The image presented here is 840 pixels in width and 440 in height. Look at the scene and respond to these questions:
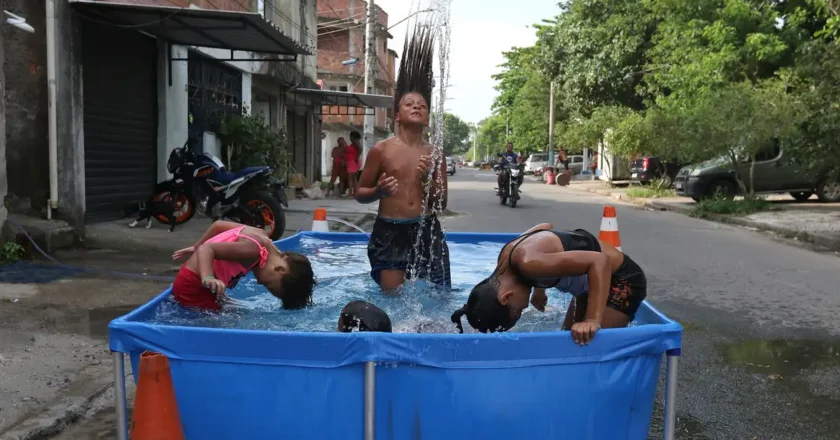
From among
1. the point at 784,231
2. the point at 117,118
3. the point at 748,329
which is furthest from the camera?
the point at 784,231

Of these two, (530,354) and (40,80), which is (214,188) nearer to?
(40,80)

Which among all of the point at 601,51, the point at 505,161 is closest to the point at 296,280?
the point at 505,161

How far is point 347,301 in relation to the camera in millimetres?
4359

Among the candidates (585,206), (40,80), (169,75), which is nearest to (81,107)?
(40,80)

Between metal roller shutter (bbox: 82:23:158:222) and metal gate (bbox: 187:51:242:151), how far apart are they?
108cm

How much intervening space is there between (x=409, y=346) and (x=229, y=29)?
7.52 m

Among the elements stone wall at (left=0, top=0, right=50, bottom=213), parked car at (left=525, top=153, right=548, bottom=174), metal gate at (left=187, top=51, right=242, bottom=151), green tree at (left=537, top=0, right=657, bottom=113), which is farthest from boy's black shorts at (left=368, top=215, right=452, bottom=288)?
parked car at (left=525, top=153, right=548, bottom=174)

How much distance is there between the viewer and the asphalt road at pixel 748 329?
3471mm

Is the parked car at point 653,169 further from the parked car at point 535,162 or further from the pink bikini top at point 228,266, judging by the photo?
the pink bikini top at point 228,266

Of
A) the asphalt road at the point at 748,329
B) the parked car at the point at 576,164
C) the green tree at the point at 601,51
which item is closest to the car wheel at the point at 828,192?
the asphalt road at the point at 748,329

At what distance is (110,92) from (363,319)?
7.53 meters

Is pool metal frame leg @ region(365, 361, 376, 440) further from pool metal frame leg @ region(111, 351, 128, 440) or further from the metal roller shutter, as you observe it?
the metal roller shutter

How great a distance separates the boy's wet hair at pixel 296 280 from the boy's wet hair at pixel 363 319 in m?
0.51

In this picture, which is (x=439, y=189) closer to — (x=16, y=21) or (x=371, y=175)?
(x=371, y=175)
